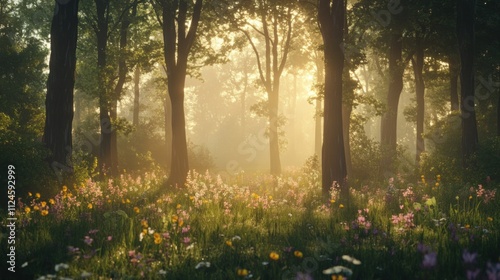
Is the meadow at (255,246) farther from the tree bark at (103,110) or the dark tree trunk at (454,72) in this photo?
the dark tree trunk at (454,72)

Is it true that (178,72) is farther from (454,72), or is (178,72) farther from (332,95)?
(454,72)

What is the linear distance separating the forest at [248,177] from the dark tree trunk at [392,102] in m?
0.11

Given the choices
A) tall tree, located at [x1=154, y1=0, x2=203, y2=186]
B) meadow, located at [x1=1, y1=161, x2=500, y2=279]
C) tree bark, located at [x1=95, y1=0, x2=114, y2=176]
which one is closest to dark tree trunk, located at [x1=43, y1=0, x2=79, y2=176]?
tall tree, located at [x1=154, y1=0, x2=203, y2=186]

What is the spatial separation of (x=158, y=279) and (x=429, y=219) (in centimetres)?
439

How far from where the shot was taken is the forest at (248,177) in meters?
4.63

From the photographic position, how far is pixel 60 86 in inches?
442

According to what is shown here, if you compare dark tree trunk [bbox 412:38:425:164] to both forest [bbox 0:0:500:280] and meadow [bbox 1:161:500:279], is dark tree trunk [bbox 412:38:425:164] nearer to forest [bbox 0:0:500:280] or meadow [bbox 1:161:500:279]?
forest [bbox 0:0:500:280]

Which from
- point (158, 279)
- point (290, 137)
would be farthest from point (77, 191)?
point (290, 137)

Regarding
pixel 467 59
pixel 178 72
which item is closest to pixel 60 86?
pixel 178 72

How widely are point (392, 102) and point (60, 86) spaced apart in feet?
57.4

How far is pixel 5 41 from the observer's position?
78.2 ft

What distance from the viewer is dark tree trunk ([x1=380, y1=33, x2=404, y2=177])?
68.3 feet

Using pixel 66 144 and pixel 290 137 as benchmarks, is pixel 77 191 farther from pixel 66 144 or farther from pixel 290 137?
pixel 290 137

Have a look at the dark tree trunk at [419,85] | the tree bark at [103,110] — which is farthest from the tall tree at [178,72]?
the dark tree trunk at [419,85]
